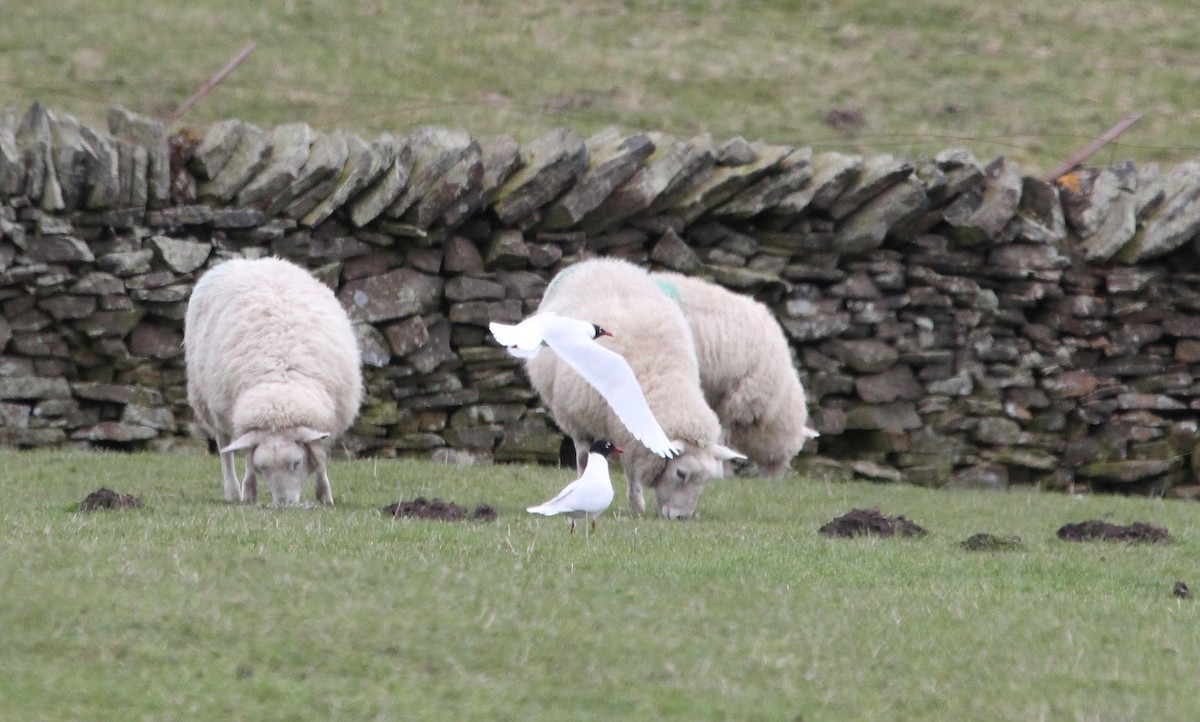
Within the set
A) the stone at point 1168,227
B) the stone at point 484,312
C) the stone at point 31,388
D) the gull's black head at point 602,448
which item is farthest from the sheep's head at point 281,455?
the stone at point 1168,227

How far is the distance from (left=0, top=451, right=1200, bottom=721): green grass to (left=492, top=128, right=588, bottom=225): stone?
5.79m

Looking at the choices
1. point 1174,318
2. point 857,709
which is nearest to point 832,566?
point 857,709

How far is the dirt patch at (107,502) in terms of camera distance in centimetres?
927

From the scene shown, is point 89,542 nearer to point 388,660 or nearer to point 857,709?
point 388,660

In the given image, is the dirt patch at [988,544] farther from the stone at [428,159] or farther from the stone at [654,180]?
the stone at [428,159]

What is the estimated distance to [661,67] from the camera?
79.9ft

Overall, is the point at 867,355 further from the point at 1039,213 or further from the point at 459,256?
the point at 459,256

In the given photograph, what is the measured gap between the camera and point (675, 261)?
15.5 metres

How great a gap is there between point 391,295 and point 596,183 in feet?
7.03

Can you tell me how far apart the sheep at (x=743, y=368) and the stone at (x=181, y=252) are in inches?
157

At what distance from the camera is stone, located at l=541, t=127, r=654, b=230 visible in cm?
1488

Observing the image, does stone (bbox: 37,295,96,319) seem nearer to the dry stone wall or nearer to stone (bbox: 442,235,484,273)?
the dry stone wall

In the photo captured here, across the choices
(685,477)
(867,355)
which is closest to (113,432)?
(685,477)

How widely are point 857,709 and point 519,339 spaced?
3935 mm
